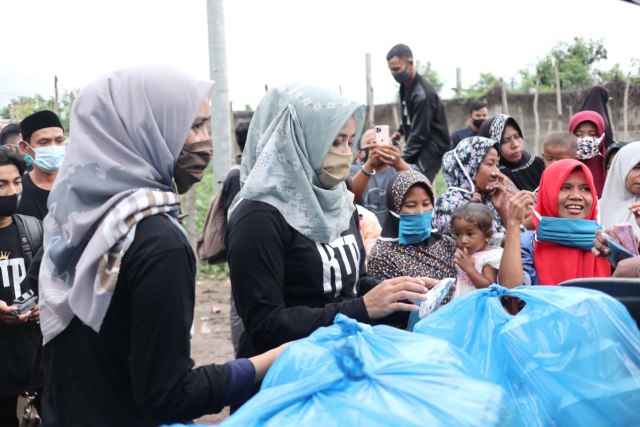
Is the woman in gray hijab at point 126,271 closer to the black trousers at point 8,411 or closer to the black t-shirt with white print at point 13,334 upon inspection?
the black t-shirt with white print at point 13,334

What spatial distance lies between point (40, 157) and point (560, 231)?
2.96 metres

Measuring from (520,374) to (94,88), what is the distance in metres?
1.34

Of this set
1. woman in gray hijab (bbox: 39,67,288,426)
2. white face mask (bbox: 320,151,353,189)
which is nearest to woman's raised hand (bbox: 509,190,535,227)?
white face mask (bbox: 320,151,353,189)

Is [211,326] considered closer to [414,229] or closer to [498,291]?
[414,229]

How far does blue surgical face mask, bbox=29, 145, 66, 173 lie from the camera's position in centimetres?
416

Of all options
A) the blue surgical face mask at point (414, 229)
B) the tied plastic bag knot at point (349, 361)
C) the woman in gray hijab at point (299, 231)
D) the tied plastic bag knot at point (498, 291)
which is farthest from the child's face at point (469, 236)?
the tied plastic bag knot at point (349, 361)

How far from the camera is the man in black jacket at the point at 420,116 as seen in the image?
585 centimetres

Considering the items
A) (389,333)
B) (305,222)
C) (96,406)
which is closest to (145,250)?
(96,406)

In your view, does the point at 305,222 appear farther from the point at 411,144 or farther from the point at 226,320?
the point at 226,320

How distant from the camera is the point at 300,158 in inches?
90.9

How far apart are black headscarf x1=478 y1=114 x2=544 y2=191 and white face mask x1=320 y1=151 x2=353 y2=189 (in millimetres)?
2499

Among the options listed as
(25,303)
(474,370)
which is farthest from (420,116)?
(474,370)

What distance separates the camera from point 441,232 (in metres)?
3.67

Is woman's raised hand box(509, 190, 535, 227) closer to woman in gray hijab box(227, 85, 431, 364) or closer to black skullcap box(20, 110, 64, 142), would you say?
woman in gray hijab box(227, 85, 431, 364)
